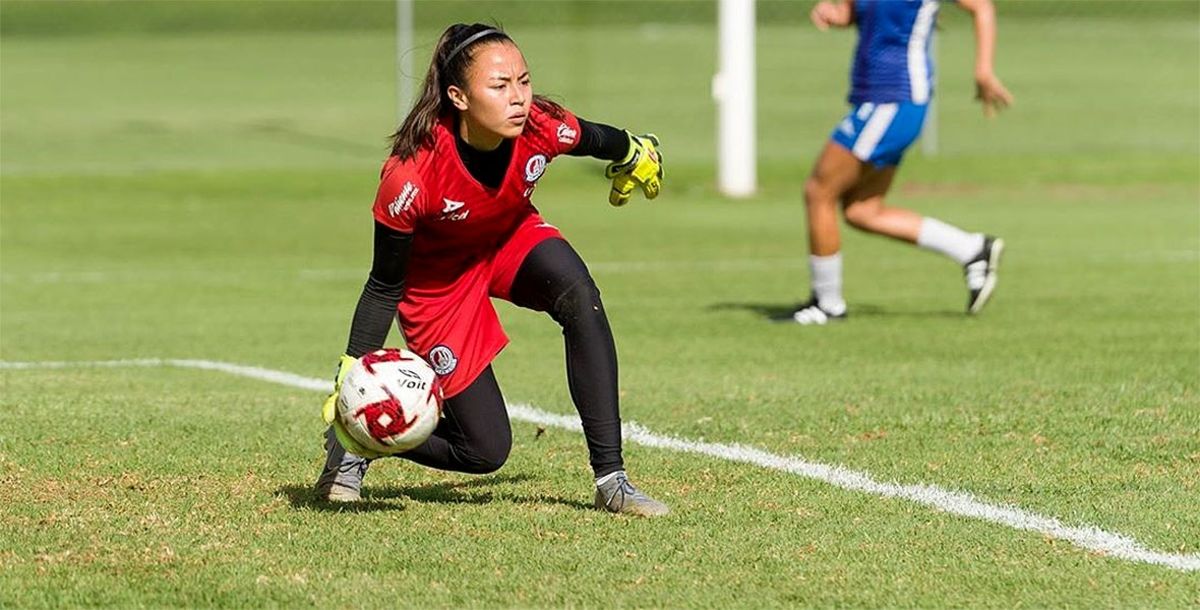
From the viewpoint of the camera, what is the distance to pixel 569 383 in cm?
716

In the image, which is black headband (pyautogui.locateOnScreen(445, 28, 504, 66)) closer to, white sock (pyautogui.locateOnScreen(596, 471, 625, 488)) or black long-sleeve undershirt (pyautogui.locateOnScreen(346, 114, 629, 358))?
black long-sleeve undershirt (pyautogui.locateOnScreen(346, 114, 629, 358))

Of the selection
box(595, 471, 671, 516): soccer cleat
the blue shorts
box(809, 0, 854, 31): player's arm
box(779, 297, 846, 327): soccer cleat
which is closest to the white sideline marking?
box(595, 471, 671, 516): soccer cleat

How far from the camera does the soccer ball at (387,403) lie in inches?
263

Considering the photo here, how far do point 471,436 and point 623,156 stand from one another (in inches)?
44.0

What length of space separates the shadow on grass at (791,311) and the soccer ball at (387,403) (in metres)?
6.58

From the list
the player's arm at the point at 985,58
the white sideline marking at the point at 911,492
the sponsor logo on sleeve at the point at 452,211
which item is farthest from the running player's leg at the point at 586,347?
the player's arm at the point at 985,58

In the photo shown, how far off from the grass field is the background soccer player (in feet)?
1.33

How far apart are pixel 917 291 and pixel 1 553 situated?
9.45m

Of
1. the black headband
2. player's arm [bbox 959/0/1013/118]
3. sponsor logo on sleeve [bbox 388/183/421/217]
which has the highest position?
the black headband

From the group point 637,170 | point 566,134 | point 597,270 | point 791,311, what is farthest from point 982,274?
point 566,134

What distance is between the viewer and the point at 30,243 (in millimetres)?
18359

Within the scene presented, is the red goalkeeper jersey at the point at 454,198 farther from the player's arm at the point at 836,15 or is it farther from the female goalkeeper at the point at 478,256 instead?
the player's arm at the point at 836,15

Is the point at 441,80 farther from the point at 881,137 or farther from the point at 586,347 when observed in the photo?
the point at 881,137

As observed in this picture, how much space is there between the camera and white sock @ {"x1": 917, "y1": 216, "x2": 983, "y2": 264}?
43.8ft
